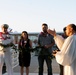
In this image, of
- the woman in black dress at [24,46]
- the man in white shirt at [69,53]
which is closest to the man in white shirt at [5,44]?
the woman in black dress at [24,46]

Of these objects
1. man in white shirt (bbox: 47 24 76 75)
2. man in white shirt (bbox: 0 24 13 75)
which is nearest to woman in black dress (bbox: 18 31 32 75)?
man in white shirt (bbox: 0 24 13 75)

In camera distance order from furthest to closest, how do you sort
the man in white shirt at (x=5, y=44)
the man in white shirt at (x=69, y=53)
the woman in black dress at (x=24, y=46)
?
1. the woman in black dress at (x=24, y=46)
2. the man in white shirt at (x=5, y=44)
3. the man in white shirt at (x=69, y=53)

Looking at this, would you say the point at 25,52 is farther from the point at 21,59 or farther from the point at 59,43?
the point at 59,43

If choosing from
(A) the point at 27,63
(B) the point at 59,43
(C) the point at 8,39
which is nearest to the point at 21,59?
(A) the point at 27,63

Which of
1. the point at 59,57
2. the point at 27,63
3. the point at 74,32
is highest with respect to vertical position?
the point at 74,32

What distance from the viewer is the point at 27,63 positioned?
712 centimetres

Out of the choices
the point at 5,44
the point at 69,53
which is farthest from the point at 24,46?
the point at 69,53

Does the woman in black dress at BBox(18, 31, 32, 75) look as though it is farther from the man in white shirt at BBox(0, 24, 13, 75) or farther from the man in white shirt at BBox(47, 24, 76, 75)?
the man in white shirt at BBox(47, 24, 76, 75)

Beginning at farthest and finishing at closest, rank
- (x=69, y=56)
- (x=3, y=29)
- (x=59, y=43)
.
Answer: (x=3, y=29) < (x=59, y=43) < (x=69, y=56)

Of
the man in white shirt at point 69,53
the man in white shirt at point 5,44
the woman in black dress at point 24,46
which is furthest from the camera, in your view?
the woman in black dress at point 24,46

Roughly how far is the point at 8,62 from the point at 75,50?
2.97 metres

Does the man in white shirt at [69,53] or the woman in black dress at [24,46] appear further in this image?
the woman in black dress at [24,46]

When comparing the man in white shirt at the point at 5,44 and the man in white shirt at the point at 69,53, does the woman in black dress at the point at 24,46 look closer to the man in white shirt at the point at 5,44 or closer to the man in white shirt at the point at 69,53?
the man in white shirt at the point at 5,44

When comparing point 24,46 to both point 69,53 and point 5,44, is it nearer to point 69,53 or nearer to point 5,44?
point 5,44
